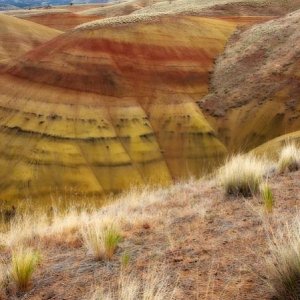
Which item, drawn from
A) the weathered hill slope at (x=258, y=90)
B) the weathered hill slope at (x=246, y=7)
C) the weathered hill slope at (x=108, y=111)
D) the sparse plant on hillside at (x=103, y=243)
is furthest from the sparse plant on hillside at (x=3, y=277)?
the weathered hill slope at (x=246, y=7)

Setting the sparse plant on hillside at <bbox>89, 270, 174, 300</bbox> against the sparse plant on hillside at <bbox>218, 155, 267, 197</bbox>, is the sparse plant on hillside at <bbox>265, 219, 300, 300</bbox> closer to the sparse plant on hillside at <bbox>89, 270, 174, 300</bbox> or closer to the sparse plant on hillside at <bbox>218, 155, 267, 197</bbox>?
the sparse plant on hillside at <bbox>89, 270, 174, 300</bbox>

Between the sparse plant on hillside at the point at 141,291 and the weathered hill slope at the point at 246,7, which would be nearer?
the sparse plant on hillside at the point at 141,291

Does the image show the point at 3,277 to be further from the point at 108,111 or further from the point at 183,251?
the point at 108,111

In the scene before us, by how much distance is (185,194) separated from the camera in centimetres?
1292

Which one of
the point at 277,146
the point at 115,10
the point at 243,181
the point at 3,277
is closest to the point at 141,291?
the point at 3,277

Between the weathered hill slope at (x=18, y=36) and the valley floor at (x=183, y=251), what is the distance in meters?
73.8

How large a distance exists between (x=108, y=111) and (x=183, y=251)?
37.0 meters

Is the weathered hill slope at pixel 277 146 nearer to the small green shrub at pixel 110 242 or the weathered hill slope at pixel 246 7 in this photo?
the small green shrub at pixel 110 242

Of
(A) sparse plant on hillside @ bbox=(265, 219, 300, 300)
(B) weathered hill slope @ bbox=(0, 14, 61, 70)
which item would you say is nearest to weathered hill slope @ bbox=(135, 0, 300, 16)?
(B) weathered hill slope @ bbox=(0, 14, 61, 70)

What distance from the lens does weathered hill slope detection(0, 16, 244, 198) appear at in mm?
39188

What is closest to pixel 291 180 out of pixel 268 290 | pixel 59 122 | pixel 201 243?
pixel 201 243

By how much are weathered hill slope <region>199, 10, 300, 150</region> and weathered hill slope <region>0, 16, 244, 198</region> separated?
1.52 meters

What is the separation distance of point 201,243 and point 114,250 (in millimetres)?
1293

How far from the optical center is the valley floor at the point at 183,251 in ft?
19.8
